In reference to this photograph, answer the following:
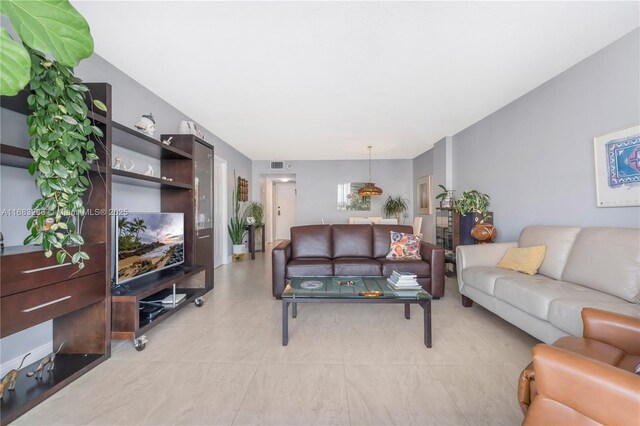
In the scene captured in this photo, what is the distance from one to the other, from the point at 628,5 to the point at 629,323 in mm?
2163

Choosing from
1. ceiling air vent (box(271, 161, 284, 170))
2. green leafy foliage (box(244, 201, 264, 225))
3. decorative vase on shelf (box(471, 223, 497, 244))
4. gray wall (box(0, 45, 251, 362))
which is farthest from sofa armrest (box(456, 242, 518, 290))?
ceiling air vent (box(271, 161, 284, 170))

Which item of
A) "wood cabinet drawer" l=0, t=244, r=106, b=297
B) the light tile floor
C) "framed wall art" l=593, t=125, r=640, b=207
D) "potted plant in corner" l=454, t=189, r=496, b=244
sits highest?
"framed wall art" l=593, t=125, r=640, b=207

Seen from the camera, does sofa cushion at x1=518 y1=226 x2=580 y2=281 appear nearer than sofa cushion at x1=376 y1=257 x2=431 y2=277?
Yes

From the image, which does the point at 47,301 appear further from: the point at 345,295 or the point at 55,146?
the point at 345,295

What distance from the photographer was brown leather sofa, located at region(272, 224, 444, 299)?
10.1 ft

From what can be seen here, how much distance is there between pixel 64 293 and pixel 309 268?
2.14 meters

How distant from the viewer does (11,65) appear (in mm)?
777

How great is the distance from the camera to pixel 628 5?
1.79 m

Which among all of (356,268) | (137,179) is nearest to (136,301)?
(137,179)

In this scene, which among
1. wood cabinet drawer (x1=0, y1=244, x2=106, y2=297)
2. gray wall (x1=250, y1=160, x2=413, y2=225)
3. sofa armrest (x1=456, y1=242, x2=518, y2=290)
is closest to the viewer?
wood cabinet drawer (x1=0, y1=244, x2=106, y2=297)

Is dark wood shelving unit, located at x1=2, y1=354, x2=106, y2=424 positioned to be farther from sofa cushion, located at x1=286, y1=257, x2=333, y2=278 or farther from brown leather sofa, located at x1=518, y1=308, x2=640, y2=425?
brown leather sofa, located at x1=518, y1=308, x2=640, y2=425

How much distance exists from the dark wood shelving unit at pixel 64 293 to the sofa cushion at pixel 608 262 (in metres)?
3.62

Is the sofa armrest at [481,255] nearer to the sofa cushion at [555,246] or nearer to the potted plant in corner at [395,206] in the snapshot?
the sofa cushion at [555,246]

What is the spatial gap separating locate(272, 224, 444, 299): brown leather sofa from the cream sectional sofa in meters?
0.48
